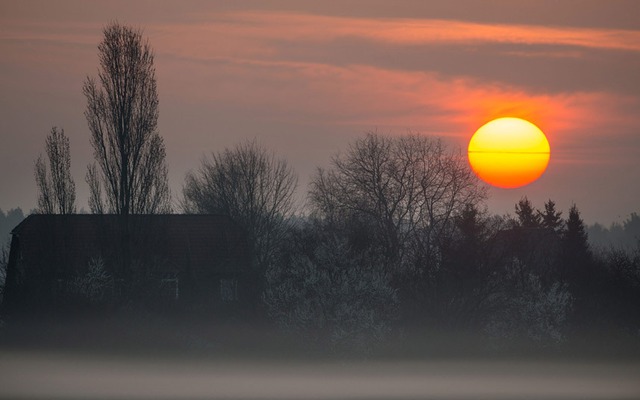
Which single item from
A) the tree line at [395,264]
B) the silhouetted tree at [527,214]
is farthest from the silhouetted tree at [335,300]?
the silhouetted tree at [527,214]

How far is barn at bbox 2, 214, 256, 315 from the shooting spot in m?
45.8

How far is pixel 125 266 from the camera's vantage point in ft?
163

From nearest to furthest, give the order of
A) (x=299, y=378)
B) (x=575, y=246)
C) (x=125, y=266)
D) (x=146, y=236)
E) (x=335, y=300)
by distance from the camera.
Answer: (x=299, y=378) < (x=335, y=300) < (x=125, y=266) < (x=146, y=236) < (x=575, y=246)

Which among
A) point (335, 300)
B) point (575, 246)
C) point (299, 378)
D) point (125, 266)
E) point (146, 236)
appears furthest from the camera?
point (575, 246)

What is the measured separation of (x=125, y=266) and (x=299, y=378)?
1491cm

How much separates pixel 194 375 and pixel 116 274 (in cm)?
1204

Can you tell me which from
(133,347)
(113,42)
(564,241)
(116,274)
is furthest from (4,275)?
(564,241)

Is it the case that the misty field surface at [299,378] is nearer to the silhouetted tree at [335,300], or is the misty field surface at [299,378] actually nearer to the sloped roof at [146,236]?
the silhouetted tree at [335,300]

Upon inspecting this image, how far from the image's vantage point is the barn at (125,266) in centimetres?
4578

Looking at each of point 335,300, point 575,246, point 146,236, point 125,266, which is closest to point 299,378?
point 335,300

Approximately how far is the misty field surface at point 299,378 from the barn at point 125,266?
393cm

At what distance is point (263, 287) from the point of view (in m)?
54.4

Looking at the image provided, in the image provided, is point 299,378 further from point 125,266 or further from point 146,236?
point 146,236

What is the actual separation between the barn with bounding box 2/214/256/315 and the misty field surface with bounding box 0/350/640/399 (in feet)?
12.9
